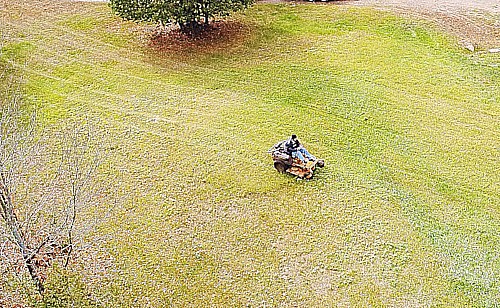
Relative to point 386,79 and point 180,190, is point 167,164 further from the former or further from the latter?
point 386,79

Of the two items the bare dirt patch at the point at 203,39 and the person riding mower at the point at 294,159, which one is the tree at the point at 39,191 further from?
the bare dirt patch at the point at 203,39

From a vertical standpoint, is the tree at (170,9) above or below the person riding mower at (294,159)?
above

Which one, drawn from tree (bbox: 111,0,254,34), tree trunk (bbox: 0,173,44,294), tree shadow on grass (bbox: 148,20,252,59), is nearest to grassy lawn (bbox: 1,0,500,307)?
tree shadow on grass (bbox: 148,20,252,59)

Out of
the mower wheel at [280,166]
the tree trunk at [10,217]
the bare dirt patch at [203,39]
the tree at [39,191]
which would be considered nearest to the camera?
the tree trunk at [10,217]

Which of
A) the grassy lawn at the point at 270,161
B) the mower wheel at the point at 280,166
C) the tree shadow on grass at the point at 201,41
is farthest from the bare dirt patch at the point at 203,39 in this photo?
the mower wheel at the point at 280,166

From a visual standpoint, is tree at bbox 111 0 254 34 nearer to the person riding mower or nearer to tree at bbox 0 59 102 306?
tree at bbox 0 59 102 306

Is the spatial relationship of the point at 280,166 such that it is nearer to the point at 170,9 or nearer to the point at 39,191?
the point at 39,191

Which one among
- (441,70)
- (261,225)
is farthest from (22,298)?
(441,70)
